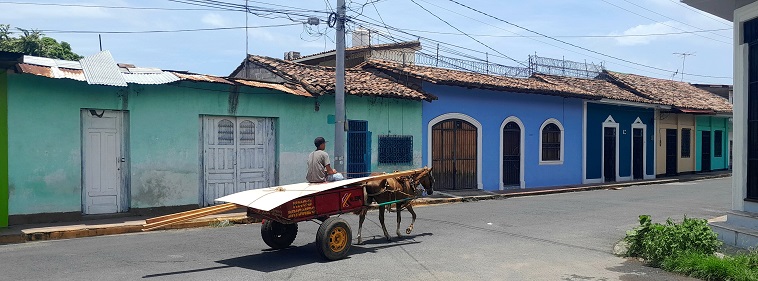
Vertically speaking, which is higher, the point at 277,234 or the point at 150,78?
the point at 150,78

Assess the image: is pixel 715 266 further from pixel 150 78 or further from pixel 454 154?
pixel 454 154

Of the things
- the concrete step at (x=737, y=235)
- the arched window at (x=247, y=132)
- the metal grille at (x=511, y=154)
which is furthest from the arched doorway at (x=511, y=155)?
the concrete step at (x=737, y=235)

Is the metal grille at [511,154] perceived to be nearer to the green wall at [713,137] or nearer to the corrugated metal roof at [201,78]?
the corrugated metal roof at [201,78]

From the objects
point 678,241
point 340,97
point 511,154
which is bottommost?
point 678,241

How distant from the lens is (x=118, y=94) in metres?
12.3

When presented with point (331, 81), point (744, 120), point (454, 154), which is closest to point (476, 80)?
point (454, 154)

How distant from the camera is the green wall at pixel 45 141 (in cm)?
1117

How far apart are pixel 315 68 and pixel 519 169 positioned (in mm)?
7792

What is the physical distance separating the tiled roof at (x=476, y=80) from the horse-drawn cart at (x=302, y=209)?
31.1ft

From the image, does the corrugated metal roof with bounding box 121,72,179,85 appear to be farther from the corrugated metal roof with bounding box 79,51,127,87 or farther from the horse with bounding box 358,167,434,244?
the horse with bounding box 358,167,434,244

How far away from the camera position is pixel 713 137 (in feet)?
102

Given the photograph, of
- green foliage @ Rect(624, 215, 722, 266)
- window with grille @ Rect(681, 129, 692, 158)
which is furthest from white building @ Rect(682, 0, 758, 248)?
window with grille @ Rect(681, 129, 692, 158)

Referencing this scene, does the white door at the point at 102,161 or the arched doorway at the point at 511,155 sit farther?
the arched doorway at the point at 511,155

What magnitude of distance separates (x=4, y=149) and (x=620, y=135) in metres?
21.3
